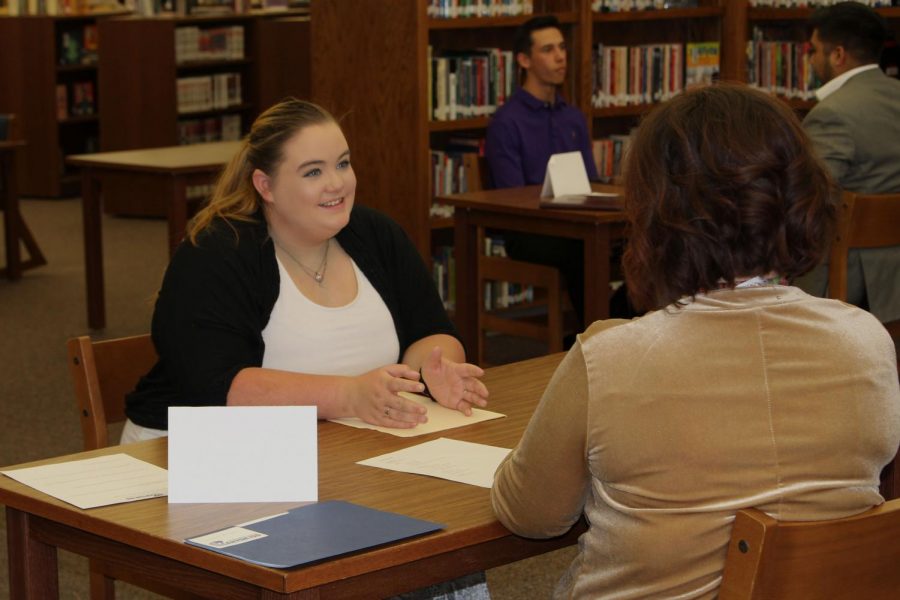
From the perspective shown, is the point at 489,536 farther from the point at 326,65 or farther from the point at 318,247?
the point at 326,65

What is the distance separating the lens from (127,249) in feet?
27.8

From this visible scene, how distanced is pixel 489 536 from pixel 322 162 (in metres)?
1.10

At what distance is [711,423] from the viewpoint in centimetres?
153

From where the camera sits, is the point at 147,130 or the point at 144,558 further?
the point at 147,130

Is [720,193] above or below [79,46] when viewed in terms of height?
below

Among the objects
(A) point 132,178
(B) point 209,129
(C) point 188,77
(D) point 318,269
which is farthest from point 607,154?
(C) point 188,77

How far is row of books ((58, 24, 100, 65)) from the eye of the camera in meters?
10.5

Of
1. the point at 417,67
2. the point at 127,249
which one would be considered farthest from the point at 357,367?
the point at 127,249

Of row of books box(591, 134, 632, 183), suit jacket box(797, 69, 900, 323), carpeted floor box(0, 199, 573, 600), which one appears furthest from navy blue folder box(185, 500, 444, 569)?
row of books box(591, 134, 632, 183)

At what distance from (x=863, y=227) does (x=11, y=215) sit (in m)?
4.84

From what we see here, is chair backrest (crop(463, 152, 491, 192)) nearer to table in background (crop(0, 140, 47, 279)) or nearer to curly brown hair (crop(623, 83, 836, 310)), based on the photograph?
table in background (crop(0, 140, 47, 279))

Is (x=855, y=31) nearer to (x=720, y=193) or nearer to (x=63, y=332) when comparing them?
(x=63, y=332)

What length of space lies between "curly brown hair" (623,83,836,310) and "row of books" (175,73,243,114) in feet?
30.0

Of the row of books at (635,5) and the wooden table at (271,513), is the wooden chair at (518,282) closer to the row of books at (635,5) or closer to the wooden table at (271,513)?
the row of books at (635,5)
